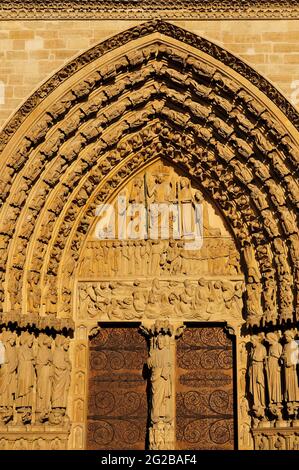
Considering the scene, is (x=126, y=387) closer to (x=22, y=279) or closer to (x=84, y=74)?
(x=22, y=279)

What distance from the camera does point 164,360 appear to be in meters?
13.3

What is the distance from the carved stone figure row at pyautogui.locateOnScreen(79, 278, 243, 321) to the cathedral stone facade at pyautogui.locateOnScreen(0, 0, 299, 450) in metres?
0.02

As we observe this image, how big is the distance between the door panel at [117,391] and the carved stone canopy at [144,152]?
0.77 metres

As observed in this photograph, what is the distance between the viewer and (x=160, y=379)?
13219mm

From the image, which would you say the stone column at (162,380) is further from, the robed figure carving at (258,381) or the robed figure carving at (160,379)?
the robed figure carving at (258,381)

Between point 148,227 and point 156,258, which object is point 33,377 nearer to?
point 156,258

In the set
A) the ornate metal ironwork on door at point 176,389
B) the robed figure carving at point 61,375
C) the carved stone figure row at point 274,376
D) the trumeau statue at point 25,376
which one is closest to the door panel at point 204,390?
the ornate metal ironwork on door at point 176,389

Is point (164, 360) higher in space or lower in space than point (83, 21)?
lower

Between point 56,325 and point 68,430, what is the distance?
1360 mm

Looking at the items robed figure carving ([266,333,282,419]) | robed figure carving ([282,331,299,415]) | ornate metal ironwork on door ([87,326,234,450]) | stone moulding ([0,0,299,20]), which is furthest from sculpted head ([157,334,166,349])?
stone moulding ([0,0,299,20])

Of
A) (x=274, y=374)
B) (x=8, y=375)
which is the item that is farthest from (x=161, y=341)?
(x=8, y=375)

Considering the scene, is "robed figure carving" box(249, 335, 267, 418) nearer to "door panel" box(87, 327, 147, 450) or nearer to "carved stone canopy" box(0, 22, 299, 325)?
"carved stone canopy" box(0, 22, 299, 325)
